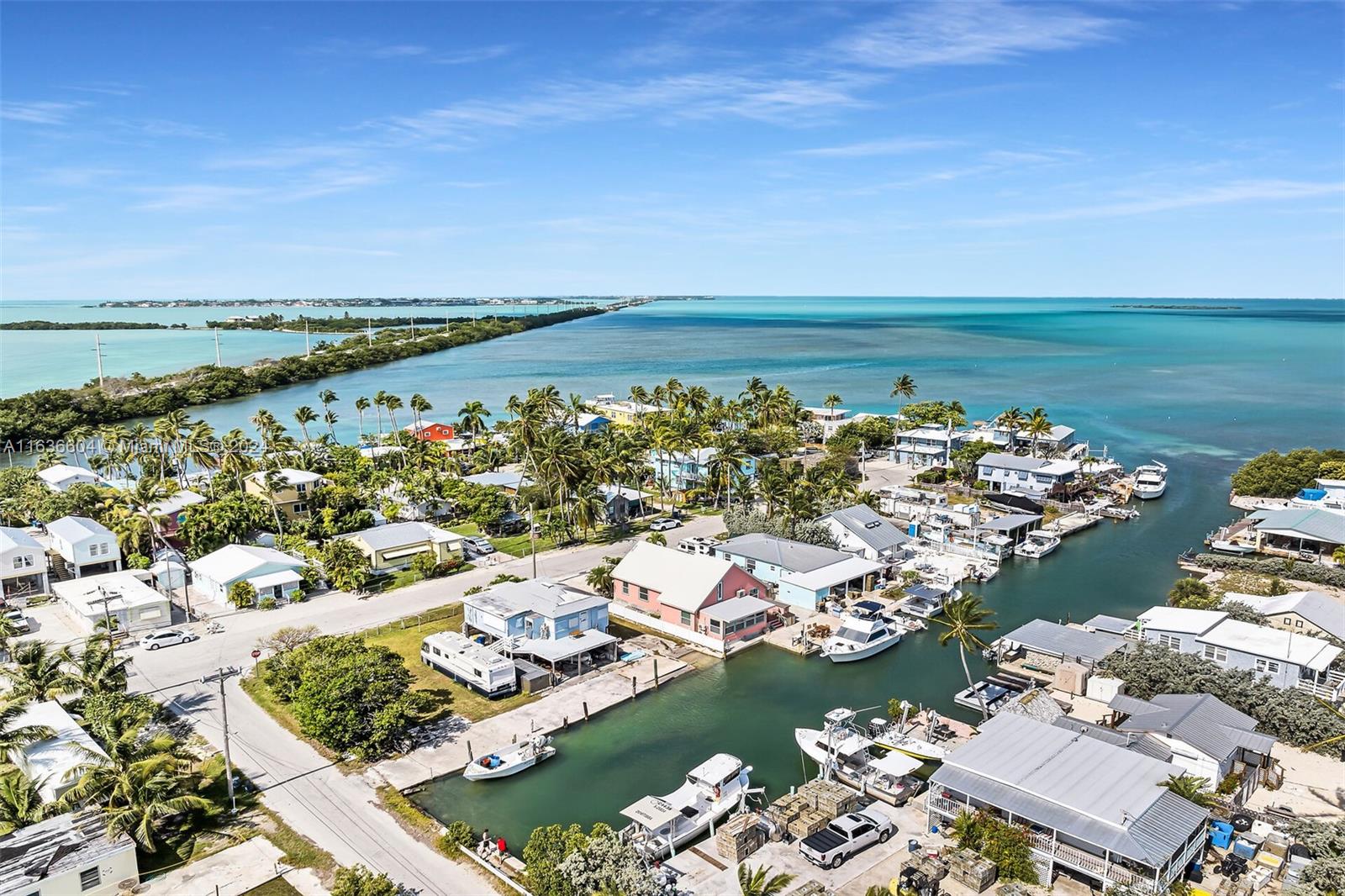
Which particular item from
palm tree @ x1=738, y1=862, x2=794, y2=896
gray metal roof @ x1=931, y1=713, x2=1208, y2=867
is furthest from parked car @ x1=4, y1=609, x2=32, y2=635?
gray metal roof @ x1=931, y1=713, x2=1208, y2=867

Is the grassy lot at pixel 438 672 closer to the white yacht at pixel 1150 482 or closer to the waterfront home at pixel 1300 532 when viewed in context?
the waterfront home at pixel 1300 532

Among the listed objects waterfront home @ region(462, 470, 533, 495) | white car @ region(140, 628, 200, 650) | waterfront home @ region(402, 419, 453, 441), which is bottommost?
white car @ region(140, 628, 200, 650)

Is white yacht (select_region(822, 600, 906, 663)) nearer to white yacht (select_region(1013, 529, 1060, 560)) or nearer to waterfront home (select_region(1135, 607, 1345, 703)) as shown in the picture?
waterfront home (select_region(1135, 607, 1345, 703))

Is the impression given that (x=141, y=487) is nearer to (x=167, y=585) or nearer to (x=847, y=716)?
(x=167, y=585)

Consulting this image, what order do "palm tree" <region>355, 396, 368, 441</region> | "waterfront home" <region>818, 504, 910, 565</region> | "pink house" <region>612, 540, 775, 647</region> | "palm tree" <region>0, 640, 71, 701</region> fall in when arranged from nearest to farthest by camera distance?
"palm tree" <region>0, 640, 71, 701</region>, "pink house" <region>612, 540, 775, 647</region>, "waterfront home" <region>818, 504, 910, 565</region>, "palm tree" <region>355, 396, 368, 441</region>

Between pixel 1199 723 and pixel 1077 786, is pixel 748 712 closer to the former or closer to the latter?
pixel 1077 786

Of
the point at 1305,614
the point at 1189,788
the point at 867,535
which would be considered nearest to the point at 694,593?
the point at 867,535
